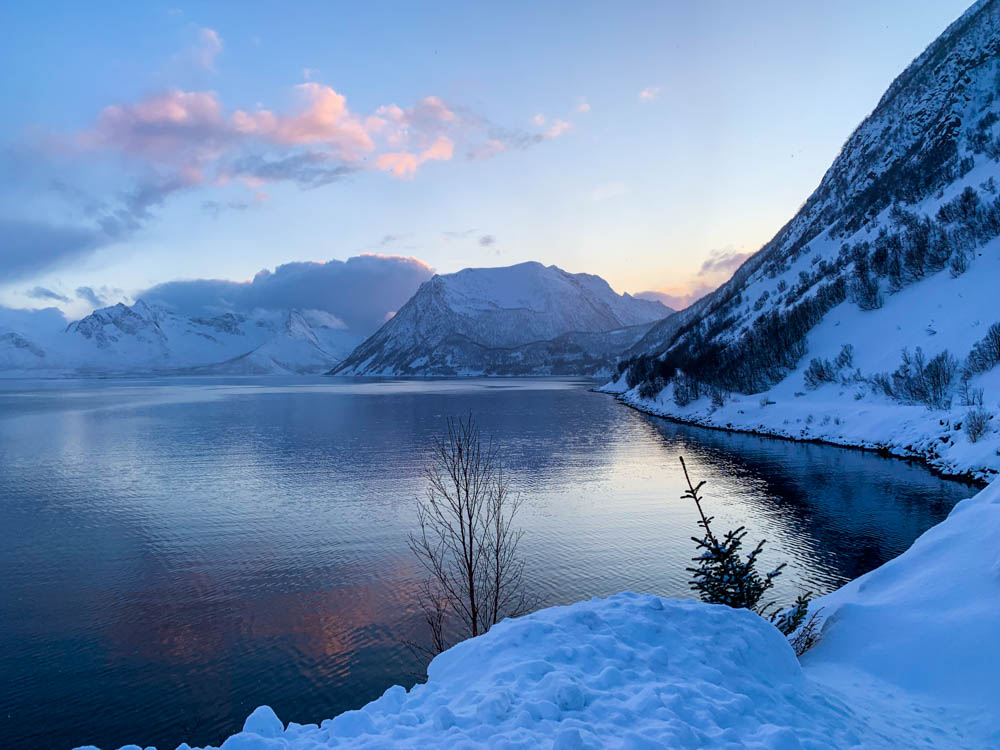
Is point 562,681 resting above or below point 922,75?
below

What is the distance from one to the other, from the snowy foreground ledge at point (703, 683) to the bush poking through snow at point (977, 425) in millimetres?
33383

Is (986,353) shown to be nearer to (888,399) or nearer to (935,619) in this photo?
(888,399)

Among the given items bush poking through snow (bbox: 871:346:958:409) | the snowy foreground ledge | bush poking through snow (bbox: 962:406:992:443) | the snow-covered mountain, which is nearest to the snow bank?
the snowy foreground ledge

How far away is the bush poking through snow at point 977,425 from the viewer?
3828cm

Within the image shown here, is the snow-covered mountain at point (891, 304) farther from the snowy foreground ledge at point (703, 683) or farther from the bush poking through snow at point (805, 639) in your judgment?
the bush poking through snow at point (805, 639)

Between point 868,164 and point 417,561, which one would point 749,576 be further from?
point 868,164

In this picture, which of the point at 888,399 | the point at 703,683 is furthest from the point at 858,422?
the point at 703,683

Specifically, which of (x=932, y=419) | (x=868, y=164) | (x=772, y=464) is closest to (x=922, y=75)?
(x=868, y=164)

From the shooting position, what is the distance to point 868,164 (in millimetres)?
145250

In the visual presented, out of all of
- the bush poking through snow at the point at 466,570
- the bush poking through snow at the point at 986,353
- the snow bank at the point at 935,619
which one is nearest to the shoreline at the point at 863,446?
the bush poking through snow at the point at 986,353

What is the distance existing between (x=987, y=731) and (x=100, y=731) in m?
17.3

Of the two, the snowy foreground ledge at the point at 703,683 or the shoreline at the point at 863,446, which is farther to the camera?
the shoreline at the point at 863,446

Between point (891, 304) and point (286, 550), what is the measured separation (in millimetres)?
86122

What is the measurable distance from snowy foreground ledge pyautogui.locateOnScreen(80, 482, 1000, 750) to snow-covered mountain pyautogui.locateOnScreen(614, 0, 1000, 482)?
33.0 m
